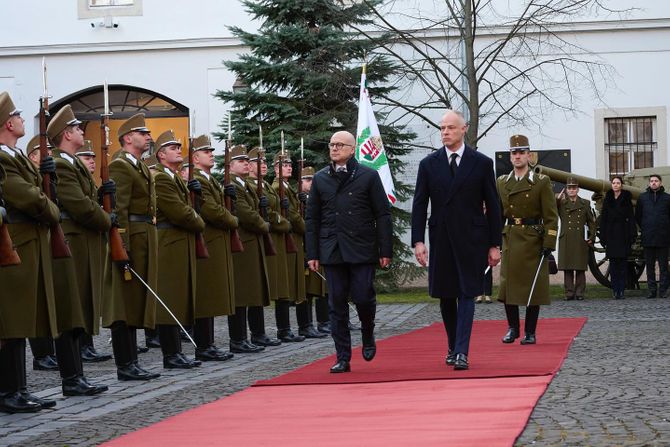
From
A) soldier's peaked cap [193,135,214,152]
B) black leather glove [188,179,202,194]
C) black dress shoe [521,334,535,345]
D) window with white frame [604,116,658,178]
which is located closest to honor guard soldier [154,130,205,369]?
black leather glove [188,179,202,194]

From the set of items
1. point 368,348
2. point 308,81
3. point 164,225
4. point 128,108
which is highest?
point 128,108

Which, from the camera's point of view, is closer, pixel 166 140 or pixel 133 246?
pixel 133 246

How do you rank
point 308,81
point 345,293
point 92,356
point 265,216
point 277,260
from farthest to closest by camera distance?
point 308,81, point 277,260, point 265,216, point 92,356, point 345,293

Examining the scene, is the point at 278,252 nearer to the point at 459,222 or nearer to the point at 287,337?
the point at 287,337

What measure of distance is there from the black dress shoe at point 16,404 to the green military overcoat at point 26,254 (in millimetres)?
396

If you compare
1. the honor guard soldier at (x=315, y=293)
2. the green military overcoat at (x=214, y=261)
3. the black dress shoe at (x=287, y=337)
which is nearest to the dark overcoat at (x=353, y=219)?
the green military overcoat at (x=214, y=261)

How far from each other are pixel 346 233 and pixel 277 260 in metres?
4.16

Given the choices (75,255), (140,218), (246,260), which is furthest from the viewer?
(246,260)

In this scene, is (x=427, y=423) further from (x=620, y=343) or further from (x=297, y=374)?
(x=620, y=343)

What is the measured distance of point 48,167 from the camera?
880cm

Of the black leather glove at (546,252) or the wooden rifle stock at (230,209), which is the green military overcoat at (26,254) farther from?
the black leather glove at (546,252)

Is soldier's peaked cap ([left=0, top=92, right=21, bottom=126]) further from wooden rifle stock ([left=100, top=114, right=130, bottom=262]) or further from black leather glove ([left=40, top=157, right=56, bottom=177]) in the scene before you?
wooden rifle stock ([left=100, top=114, right=130, bottom=262])

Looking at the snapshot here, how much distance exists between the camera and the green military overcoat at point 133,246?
10.3m

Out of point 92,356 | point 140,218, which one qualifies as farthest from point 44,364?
point 140,218
